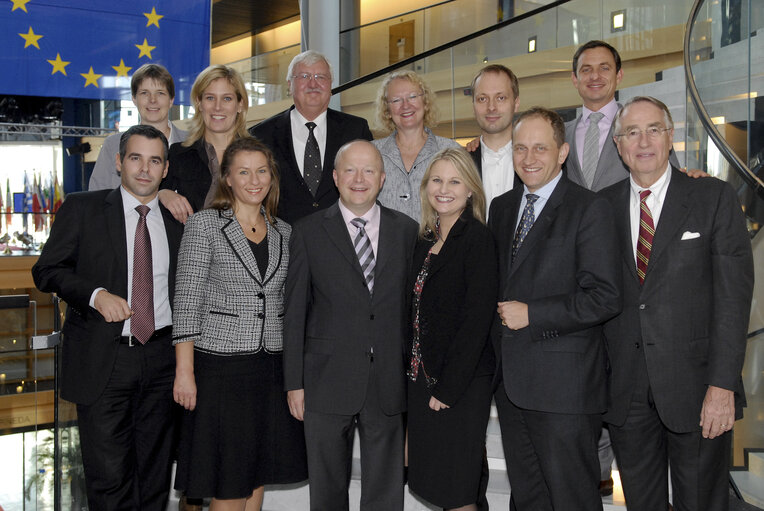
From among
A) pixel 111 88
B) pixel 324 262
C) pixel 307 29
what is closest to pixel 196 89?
pixel 324 262

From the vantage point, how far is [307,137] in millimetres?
3695

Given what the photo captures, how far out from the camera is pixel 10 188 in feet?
Answer: 48.3

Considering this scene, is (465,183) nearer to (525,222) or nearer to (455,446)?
(525,222)

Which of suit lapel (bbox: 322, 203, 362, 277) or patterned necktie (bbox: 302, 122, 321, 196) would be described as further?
patterned necktie (bbox: 302, 122, 321, 196)

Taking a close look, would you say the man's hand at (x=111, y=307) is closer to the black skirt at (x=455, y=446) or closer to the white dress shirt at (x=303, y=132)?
the black skirt at (x=455, y=446)

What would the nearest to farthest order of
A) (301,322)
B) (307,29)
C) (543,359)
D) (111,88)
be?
(543,359)
(301,322)
(111,88)
(307,29)

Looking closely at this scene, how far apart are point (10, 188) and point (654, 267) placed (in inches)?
601

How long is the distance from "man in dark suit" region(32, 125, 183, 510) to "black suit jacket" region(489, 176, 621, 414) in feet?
4.71

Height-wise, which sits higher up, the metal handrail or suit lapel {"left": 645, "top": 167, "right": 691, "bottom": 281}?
the metal handrail

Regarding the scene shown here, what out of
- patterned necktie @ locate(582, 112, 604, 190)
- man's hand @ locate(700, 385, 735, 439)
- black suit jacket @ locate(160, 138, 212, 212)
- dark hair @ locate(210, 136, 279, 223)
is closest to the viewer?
man's hand @ locate(700, 385, 735, 439)

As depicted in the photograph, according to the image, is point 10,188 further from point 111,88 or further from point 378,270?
point 378,270

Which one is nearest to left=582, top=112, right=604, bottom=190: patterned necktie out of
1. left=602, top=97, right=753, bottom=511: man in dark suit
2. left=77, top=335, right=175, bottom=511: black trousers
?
left=602, top=97, right=753, bottom=511: man in dark suit

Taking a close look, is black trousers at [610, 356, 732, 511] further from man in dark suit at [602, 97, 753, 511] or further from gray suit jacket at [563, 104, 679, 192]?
gray suit jacket at [563, 104, 679, 192]

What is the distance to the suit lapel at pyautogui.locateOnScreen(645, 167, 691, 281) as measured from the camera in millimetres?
2473
